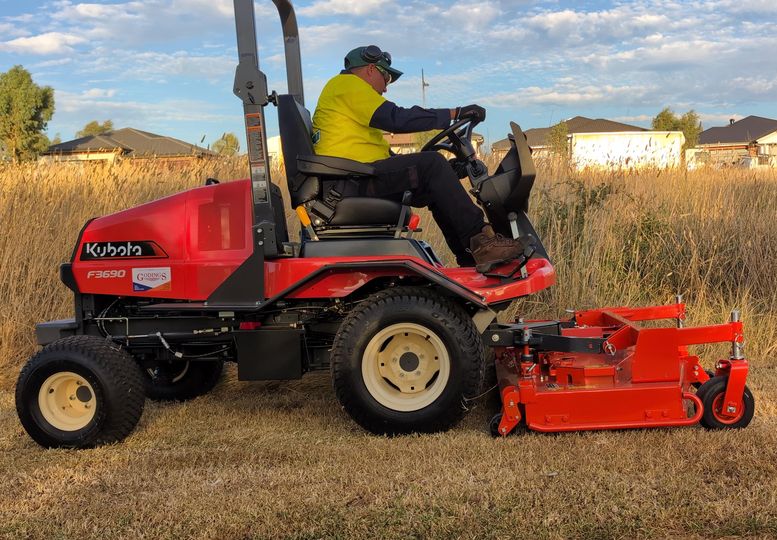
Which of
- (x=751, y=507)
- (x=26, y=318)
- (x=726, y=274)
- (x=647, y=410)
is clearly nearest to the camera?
(x=751, y=507)

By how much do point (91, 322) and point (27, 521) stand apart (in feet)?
4.91

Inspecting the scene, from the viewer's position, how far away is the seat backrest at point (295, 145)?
12.6 feet

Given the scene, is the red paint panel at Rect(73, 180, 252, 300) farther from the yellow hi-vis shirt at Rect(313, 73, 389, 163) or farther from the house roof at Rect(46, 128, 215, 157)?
the house roof at Rect(46, 128, 215, 157)

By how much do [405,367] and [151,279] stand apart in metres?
1.44

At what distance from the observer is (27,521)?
8.81ft

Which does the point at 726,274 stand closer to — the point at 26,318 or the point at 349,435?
the point at 349,435

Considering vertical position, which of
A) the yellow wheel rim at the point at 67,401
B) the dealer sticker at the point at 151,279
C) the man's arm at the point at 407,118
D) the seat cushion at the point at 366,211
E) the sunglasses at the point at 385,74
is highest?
the sunglasses at the point at 385,74

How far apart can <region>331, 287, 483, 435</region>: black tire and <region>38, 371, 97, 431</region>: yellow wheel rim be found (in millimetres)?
1319

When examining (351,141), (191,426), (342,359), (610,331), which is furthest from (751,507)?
(191,426)

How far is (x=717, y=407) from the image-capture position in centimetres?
346

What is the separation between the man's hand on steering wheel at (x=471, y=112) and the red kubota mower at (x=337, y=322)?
0.05 metres

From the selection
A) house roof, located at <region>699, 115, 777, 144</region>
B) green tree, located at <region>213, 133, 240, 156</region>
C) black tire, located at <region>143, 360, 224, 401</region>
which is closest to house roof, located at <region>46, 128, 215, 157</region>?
green tree, located at <region>213, 133, 240, 156</region>

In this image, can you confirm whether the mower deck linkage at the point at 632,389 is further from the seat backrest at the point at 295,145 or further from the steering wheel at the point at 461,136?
the seat backrest at the point at 295,145

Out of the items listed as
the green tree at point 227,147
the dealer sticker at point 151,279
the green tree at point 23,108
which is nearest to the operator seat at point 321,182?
the dealer sticker at point 151,279
